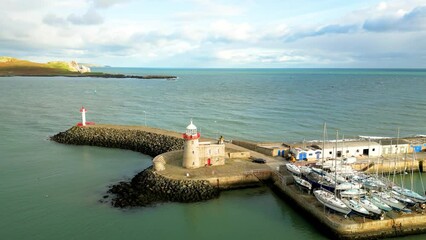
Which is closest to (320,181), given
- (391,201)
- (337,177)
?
(337,177)

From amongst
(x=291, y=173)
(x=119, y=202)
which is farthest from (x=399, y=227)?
(x=119, y=202)

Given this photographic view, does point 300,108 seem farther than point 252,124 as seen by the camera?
Yes

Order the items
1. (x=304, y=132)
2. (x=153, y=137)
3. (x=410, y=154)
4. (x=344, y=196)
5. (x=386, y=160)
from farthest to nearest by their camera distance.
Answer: (x=304, y=132) < (x=153, y=137) < (x=410, y=154) < (x=386, y=160) < (x=344, y=196)

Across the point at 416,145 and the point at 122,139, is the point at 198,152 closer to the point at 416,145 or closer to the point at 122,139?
the point at 122,139

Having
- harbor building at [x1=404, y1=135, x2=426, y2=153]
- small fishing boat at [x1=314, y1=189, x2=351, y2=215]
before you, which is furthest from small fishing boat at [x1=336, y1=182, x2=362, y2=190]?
harbor building at [x1=404, y1=135, x2=426, y2=153]

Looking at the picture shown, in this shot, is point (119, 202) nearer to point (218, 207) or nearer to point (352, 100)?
point (218, 207)

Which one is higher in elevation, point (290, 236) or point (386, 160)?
point (386, 160)

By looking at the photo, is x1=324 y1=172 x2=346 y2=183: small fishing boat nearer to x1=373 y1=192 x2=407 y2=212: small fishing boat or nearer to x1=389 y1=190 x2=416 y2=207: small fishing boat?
x1=373 y1=192 x2=407 y2=212: small fishing boat
